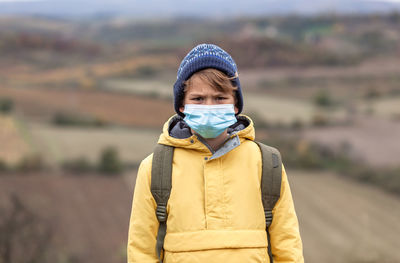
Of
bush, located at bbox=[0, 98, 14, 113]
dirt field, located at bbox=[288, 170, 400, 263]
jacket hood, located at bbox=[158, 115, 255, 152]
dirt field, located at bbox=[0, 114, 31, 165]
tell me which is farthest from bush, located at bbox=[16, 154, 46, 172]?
jacket hood, located at bbox=[158, 115, 255, 152]

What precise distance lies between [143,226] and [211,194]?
13.0 inches

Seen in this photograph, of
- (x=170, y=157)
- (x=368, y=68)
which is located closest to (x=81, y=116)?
(x=170, y=157)

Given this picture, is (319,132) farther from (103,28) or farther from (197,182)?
(103,28)

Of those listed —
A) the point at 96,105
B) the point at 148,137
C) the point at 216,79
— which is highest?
the point at 216,79

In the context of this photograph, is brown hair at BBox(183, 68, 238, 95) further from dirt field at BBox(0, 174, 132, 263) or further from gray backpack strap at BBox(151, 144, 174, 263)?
dirt field at BBox(0, 174, 132, 263)

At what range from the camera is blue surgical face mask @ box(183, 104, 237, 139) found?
2.18 meters

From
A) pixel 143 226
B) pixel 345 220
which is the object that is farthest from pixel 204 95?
pixel 345 220

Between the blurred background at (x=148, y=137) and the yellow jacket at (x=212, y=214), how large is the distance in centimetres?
688

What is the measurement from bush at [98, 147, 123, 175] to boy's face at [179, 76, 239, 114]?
1889 centimetres

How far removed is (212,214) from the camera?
2145mm

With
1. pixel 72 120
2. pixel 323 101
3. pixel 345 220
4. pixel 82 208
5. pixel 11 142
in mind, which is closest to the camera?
pixel 82 208

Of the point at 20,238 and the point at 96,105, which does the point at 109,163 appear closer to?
the point at 20,238

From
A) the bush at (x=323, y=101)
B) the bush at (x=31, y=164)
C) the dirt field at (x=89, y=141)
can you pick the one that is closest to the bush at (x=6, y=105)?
the dirt field at (x=89, y=141)

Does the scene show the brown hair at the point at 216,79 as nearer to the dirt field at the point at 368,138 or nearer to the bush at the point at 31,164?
the bush at the point at 31,164
